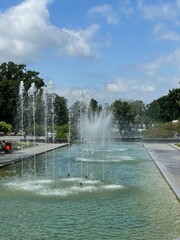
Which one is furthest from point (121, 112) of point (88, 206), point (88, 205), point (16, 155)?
point (88, 206)

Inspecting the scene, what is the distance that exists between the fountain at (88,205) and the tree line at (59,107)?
3308cm

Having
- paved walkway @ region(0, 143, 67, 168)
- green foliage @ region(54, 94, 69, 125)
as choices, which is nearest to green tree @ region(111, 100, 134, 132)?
green foliage @ region(54, 94, 69, 125)

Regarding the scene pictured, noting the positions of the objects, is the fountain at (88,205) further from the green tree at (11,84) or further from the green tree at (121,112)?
the green tree at (121,112)

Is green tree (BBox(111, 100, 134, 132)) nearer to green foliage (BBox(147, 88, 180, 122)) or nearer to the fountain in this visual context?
green foliage (BBox(147, 88, 180, 122))

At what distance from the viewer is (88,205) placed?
37.3ft

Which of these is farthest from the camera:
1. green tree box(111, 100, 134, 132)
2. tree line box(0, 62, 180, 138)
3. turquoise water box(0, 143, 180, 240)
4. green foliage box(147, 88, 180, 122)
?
green foliage box(147, 88, 180, 122)

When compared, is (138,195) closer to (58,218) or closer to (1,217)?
(58,218)

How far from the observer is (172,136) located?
163 feet

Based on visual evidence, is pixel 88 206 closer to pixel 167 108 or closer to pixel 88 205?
pixel 88 205

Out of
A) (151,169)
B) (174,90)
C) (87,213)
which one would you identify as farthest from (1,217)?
(174,90)

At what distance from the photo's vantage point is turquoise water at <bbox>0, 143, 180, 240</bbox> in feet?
28.9

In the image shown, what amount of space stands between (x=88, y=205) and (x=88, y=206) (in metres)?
0.13

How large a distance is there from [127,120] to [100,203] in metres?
72.3

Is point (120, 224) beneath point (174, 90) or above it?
beneath
